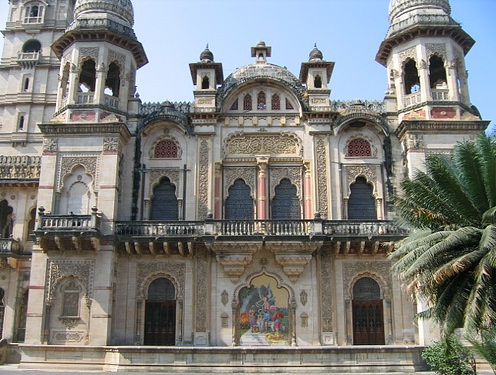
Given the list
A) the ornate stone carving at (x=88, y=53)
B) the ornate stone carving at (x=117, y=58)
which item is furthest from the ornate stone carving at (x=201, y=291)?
the ornate stone carving at (x=88, y=53)

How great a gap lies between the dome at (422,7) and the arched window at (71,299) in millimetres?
19451

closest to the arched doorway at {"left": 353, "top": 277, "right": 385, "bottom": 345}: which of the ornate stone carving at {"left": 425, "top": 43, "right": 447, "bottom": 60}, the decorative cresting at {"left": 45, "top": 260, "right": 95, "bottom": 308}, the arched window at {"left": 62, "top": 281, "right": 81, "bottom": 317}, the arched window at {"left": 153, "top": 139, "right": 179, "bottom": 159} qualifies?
the arched window at {"left": 153, "top": 139, "right": 179, "bottom": 159}

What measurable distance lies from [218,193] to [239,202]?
1.05 metres

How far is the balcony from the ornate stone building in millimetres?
68

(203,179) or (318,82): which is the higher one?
(318,82)

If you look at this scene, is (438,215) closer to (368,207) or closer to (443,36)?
(368,207)

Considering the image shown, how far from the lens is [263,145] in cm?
2508

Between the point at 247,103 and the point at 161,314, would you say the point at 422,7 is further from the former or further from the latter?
the point at 161,314

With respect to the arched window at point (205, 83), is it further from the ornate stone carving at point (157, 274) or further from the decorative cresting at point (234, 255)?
the ornate stone carving at point (157, 274)

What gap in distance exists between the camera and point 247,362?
66.2ft

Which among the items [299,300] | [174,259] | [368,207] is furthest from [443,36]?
[174,259]

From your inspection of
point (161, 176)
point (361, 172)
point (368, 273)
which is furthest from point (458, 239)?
point (161, 176)

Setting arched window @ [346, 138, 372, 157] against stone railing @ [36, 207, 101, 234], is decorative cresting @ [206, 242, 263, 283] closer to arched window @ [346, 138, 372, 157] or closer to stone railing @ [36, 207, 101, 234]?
stone railing @ [36, 207, 101, 234]

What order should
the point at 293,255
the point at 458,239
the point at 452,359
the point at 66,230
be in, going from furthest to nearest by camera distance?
the point at 293,255
the point at 66,230
the point at 452,359
the point at 458,239
